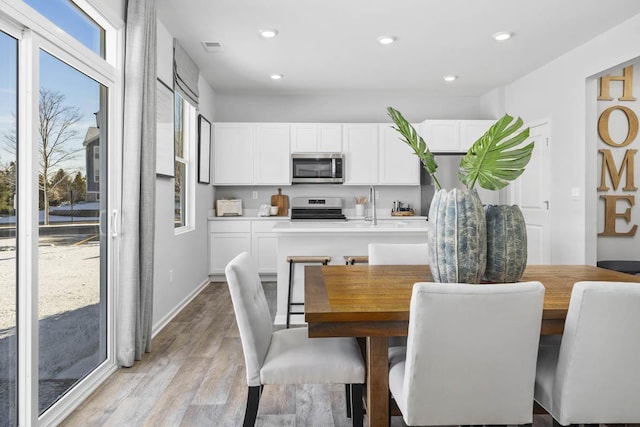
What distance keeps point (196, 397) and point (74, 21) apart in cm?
211

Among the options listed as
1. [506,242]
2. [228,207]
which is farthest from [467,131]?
[506,242]

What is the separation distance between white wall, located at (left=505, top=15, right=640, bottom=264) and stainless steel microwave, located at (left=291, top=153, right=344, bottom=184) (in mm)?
2459

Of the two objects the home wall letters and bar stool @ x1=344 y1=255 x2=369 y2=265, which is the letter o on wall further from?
bar stool @ x1=344 y1=255 x2=369 y2=265

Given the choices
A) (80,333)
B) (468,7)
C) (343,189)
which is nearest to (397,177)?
(343,189)

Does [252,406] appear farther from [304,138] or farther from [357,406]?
[304,138]

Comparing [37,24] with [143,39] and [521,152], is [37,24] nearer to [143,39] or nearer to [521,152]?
[143,39]

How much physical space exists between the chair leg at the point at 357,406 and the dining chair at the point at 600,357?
2.30 ft

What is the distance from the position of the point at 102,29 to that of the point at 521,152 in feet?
8.14

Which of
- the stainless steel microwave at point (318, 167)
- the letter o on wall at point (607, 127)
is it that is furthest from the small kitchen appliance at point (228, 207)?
the letter o on wall at point (607, 127)

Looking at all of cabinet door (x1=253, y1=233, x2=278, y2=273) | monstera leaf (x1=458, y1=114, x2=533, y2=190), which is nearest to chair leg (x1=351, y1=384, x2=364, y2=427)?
monstera leaf (x1=458, y1=114, x2=533, y2=190)

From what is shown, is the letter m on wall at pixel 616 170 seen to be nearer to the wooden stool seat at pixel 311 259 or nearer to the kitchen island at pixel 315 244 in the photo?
the kitchen island at pixel 315 244

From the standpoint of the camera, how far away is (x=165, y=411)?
2.21 meters

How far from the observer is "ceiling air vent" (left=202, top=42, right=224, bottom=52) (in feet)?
13.5

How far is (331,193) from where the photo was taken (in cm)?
626
